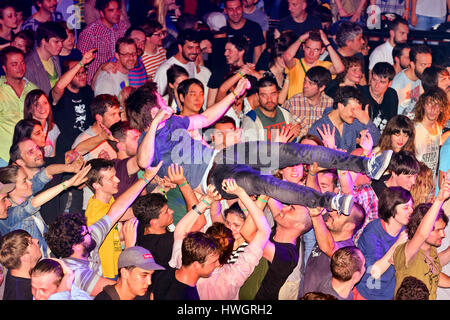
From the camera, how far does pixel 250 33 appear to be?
27.8 ft

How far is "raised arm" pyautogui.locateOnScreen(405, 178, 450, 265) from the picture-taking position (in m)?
5.28

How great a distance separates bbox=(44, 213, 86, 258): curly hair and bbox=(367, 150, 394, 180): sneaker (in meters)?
2.29

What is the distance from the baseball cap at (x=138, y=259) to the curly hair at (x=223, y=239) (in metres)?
0.44

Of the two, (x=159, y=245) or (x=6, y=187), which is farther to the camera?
(x=6, y=187)

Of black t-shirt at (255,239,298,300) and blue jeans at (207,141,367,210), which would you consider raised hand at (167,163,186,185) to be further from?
black t-shirt at (255,239,298,300)

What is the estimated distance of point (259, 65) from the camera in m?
8.11

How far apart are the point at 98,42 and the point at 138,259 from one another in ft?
12.7

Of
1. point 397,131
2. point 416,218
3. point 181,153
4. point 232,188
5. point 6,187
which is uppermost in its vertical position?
point 397,131

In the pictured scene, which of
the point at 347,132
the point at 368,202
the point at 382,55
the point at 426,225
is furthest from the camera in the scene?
the point at 382,55

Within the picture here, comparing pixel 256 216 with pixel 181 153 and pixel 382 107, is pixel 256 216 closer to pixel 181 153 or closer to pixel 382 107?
pixel 181 153

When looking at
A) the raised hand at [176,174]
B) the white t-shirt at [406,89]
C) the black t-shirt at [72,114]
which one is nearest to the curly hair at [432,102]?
the white t-shirt at [406,89]

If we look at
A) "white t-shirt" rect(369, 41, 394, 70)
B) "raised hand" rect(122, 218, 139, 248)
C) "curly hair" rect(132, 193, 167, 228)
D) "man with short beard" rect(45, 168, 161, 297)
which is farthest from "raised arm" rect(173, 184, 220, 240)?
"white t-shirt" rect(369, 41, 394, 70)

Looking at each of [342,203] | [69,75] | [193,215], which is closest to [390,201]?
[342,203]
